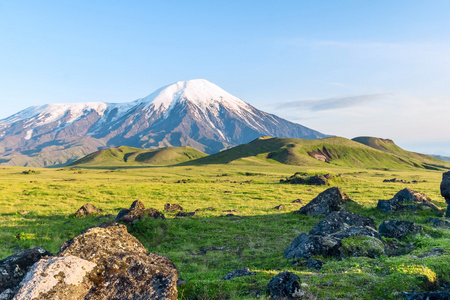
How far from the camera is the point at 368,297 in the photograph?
844 cm

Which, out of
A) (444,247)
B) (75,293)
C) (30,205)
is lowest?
(30,205)

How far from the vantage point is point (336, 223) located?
1719 centimetres

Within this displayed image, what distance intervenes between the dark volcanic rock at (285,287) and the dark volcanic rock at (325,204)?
69.9 feet

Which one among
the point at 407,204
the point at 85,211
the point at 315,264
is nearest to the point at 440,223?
the point at 407,204

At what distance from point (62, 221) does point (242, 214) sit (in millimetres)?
17316

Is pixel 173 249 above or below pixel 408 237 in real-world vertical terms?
below

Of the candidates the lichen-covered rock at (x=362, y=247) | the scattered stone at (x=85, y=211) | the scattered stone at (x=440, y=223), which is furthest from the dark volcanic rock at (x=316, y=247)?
the scattered stone at (x=85, y=211)

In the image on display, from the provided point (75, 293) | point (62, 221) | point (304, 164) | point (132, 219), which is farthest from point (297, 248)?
point (304, 164)

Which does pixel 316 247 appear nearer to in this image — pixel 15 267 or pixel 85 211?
pixel 15 267

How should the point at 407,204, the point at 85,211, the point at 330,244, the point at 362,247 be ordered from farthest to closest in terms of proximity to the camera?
the point at 407,204
the point at 85,211
the point at 330,244
the point at 362,247

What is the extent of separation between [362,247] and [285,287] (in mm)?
6836

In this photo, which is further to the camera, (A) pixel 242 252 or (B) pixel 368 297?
(A) pixel 242 252

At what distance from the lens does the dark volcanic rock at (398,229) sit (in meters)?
17.3

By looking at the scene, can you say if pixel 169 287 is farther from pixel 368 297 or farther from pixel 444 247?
pixel 444 247
